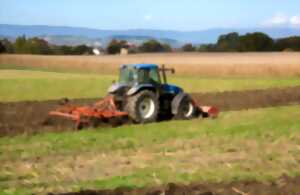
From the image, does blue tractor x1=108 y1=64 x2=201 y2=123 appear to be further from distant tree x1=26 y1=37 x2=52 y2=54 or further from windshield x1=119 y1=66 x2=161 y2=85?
distant tree x1=26 y1=37 x2=52 y2=54

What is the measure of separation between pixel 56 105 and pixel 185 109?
23.5 ft

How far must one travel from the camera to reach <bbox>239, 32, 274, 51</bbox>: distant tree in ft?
293

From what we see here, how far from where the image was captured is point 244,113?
68.8ft

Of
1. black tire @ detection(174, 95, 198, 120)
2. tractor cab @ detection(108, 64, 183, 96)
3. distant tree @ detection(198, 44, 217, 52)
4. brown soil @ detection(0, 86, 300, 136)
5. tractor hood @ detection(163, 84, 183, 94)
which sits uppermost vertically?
tractor cab @ detection(108, 64, 183, 96)

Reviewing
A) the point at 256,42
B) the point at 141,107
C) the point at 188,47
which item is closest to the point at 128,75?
the point at 141,107

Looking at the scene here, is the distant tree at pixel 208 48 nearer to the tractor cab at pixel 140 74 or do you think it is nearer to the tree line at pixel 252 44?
the tree line at pixel 252 44

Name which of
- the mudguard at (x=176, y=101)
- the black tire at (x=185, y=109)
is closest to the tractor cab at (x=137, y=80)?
the mudguard at (x=176, y=101)

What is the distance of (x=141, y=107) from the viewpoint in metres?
17.9

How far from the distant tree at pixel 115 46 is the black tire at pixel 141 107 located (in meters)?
77.3


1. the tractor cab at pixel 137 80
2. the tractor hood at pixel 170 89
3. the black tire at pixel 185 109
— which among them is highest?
the tractor cab at pixel 137 80

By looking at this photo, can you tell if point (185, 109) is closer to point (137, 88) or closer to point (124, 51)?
point (137, 88)

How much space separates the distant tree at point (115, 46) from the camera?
95406mm

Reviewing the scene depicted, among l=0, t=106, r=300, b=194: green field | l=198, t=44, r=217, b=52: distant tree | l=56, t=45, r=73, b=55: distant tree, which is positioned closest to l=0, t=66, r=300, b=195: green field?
l=0, t=106, r=300, b=194: green field

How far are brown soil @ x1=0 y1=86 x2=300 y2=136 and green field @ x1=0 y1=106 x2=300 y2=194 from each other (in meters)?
1.99
